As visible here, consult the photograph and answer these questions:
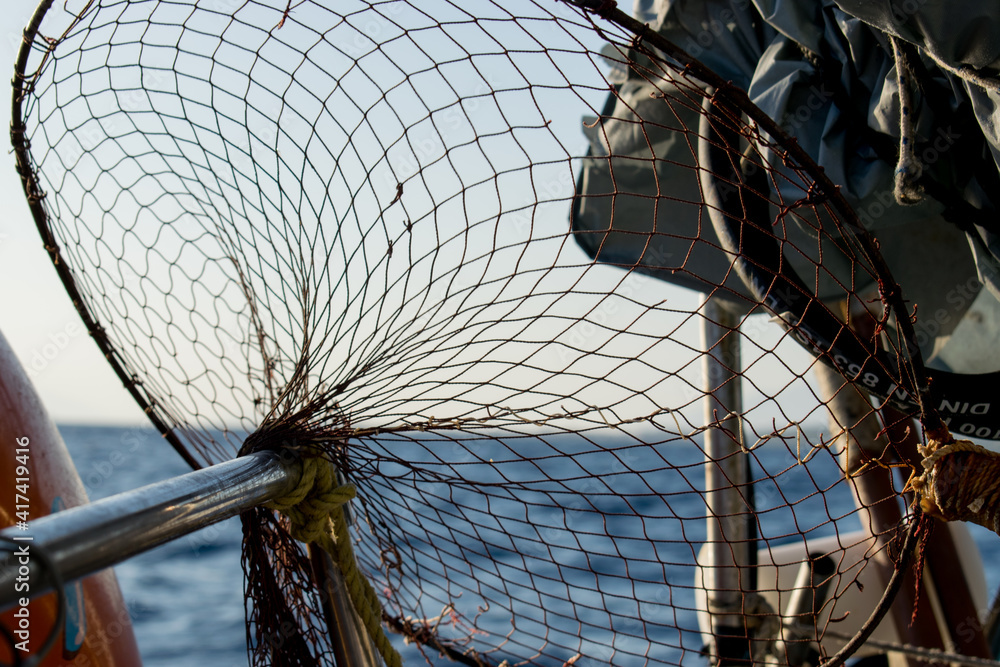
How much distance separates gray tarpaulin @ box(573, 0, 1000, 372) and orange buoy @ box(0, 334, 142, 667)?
4.30ft

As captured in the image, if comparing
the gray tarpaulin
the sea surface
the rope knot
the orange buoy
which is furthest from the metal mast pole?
the sea surface

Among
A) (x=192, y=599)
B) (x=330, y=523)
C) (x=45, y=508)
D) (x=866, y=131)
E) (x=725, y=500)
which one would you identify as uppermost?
(x=866, y=131)

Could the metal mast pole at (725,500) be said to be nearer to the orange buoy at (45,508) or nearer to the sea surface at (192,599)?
the orange buoy at (45,508)

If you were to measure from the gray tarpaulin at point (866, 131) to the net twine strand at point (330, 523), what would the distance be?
2.05ft

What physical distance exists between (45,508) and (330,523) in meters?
0.72

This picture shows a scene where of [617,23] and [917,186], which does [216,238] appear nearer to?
[617,23]

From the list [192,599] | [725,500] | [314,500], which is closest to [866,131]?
[725,500]

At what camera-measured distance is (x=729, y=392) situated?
2482 millimetres

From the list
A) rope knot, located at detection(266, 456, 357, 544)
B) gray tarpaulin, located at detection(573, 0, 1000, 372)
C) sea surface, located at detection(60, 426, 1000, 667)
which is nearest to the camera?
gray tarpaulin, located at detection(573, 0, 1000, 372)

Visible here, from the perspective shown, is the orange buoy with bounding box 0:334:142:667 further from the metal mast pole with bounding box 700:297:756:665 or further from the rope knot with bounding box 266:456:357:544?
the metal mast pole with bounding box 700:297:756:665

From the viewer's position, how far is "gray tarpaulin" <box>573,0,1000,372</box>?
123cm

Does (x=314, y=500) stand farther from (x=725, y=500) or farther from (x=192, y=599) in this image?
(x=192, y=599)

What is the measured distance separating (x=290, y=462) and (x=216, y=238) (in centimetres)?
75

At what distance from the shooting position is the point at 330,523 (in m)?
1.43
